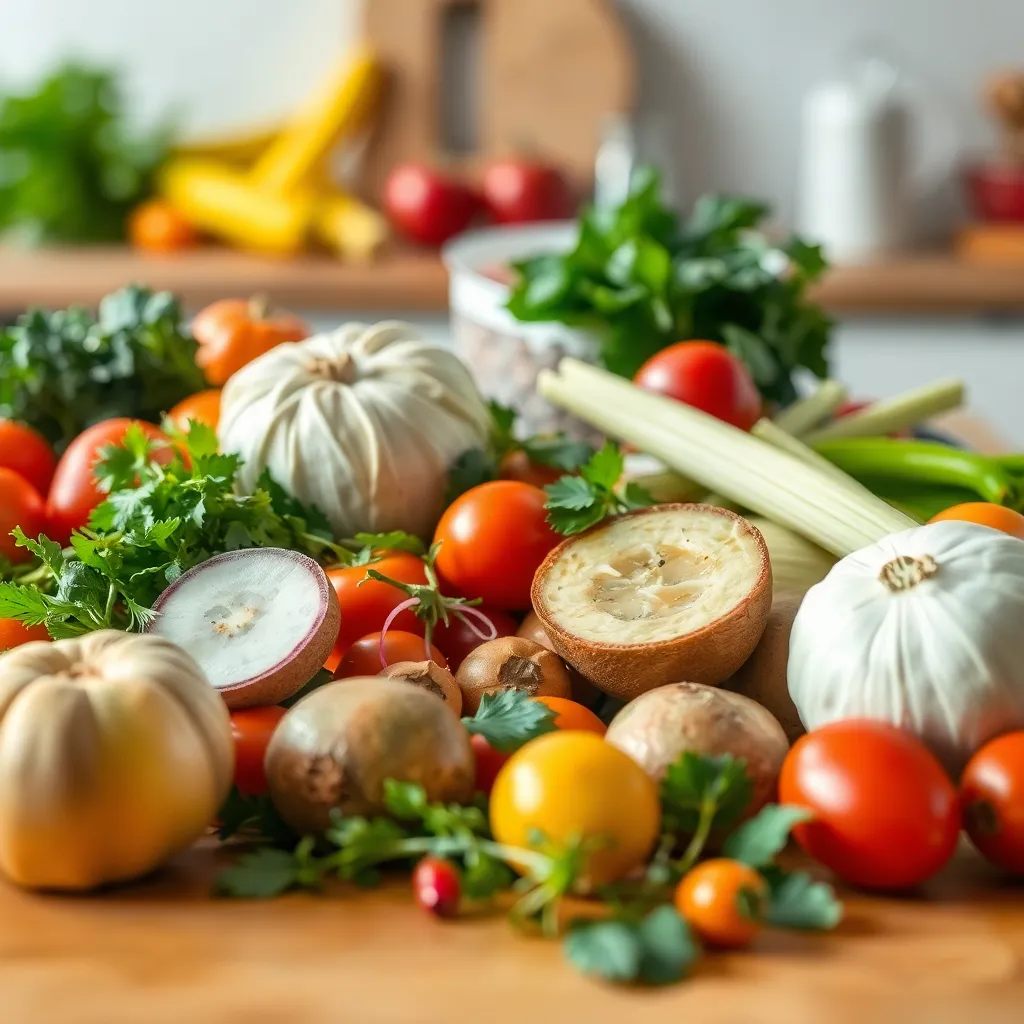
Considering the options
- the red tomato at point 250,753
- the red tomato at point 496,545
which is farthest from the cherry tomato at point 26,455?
the red tomato at point 250,753

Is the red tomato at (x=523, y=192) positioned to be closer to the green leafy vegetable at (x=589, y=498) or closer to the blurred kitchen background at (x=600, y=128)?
the blurred kitchen background at (x=600, y=128)

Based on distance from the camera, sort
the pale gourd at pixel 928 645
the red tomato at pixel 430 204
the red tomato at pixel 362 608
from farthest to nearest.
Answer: the red tomato at pixel 430 204 < the red tomato at pixel 362 608 < the pale gourd at pixel 928 645

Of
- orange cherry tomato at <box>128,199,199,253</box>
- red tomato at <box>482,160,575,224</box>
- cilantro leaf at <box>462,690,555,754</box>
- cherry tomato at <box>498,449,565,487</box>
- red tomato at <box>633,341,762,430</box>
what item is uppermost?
red tomato at <box>633,341,762,430</box>

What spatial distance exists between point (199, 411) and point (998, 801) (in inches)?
36.4

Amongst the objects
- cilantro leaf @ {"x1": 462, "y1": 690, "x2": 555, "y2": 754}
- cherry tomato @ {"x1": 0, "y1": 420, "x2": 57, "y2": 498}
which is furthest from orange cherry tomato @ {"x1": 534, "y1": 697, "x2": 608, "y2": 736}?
cherry tomato @ {"x1": 0, "y1": 420, "x2": 57, "y2": 498}

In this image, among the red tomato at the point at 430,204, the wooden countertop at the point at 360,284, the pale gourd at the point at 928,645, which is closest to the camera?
the pale gourd at the point at 928,645

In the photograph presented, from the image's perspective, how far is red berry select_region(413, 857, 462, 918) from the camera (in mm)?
859

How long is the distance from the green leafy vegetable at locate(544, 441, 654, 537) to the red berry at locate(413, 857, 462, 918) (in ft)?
1.41

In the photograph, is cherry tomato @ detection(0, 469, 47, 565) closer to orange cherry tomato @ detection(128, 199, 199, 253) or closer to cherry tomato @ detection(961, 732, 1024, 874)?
cherry tomato @ detection(961, 732, 1024, 874)

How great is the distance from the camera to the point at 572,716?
1058 millimetres

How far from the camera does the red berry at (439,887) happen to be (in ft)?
2.82

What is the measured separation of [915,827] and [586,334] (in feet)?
3.71

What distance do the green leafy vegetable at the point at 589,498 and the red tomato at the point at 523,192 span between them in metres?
2.50

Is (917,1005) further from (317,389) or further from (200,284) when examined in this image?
(200,284)
